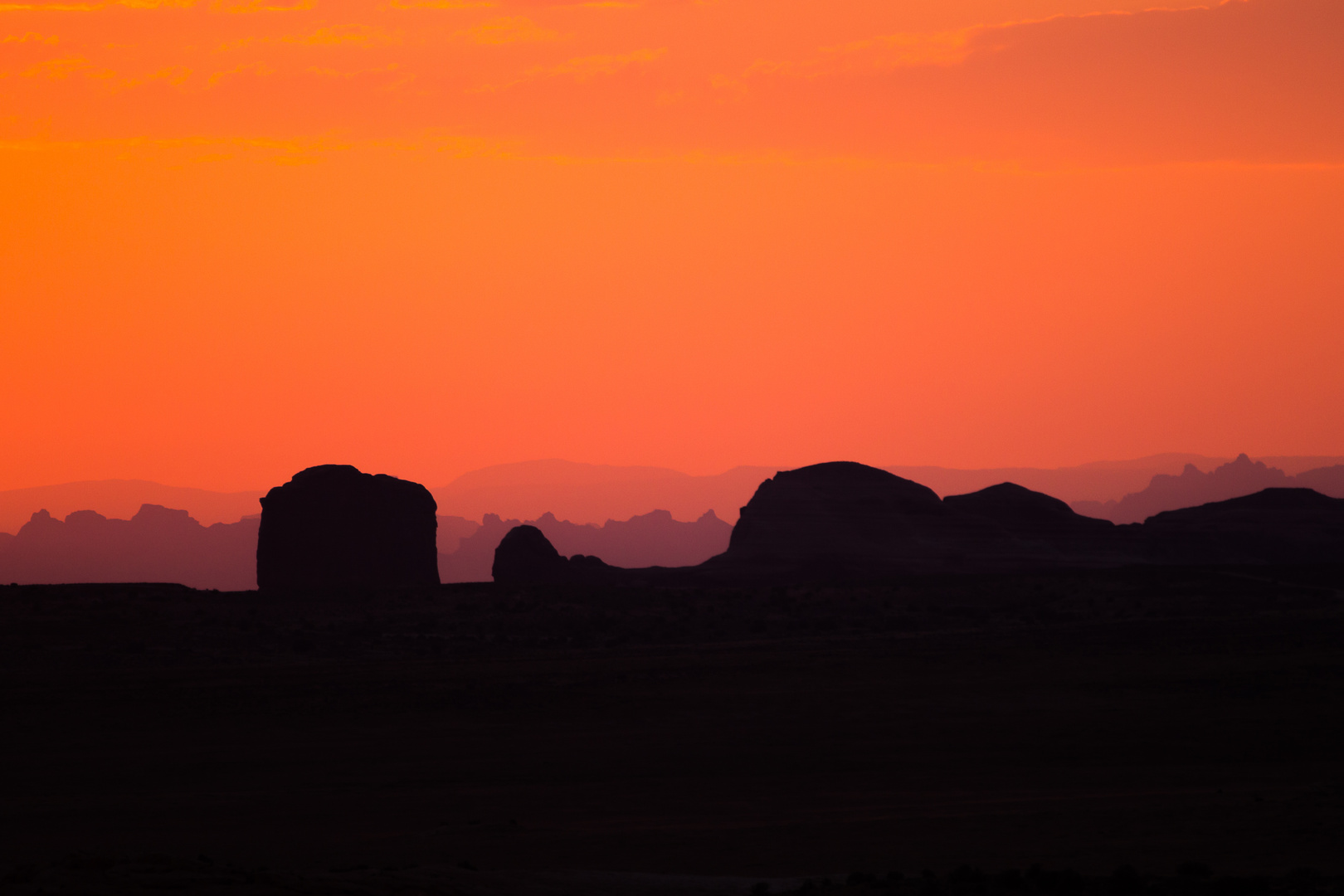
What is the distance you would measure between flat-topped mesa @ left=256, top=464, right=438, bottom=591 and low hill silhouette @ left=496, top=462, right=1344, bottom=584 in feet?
31.8

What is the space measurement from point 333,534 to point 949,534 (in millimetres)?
46380

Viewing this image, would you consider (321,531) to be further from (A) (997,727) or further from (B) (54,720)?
(A) (997,727)

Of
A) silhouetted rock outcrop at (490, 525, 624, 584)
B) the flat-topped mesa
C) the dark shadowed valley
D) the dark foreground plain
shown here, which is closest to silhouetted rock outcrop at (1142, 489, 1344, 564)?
the dark shadowed valley

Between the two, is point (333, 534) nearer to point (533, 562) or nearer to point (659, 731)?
point (533, 562)

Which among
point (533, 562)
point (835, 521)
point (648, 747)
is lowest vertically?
point (648, 747)

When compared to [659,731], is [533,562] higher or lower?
higher

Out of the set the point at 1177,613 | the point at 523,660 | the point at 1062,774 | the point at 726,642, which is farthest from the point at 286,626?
the point at 1177,613

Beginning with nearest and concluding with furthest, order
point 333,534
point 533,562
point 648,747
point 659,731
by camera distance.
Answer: point 648,747 → point 659,731 → point 333,534 → point 533,562

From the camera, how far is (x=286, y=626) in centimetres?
5866

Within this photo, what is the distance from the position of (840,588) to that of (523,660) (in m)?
28.8

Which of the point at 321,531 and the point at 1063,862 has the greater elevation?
the point at 321,531

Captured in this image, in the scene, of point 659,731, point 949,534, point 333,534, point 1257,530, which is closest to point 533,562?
point 333,534

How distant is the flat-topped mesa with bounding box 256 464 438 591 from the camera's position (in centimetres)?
8275

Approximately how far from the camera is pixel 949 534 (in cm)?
10294
